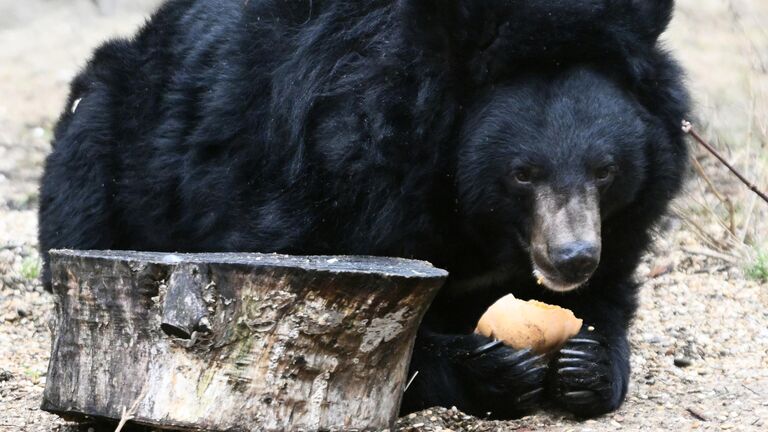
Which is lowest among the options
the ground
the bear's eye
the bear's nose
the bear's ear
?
the ground

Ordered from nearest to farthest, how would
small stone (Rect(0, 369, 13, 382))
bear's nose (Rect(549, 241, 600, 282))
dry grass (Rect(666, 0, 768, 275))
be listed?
bear's nose (Rect(549, 241, 600, 282)), small stone (Rect(0, 369, 13, 382)), dry grass (Rect(666, 0, 768, 275))

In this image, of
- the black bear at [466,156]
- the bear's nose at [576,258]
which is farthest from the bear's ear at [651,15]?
the bear's nose at [576,258]

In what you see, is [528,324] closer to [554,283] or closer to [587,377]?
[554,283]

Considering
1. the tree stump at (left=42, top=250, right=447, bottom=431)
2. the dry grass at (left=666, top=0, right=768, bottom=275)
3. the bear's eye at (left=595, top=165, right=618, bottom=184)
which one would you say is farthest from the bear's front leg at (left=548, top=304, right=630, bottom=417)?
the dry grass at (left=666, top=0, right=768, bottom=275)

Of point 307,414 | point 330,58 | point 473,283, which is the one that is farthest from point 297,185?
point 307,414

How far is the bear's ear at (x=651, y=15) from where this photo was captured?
407cm

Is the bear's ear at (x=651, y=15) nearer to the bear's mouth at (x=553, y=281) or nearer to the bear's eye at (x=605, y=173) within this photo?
the bear's eye at (x=605, y=173)

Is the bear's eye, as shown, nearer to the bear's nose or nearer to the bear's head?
the bear's head

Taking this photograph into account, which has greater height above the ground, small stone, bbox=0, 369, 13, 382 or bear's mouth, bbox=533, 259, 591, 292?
bear's mouth, bbox=533, 259, 591, 292

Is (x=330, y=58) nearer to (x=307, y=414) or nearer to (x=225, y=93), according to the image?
(x=225, y=93)

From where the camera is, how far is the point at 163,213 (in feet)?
16.5

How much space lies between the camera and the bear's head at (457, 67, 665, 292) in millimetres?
3811

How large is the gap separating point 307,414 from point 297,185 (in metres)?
1.15

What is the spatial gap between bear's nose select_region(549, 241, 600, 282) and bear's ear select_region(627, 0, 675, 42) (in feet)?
2.83
